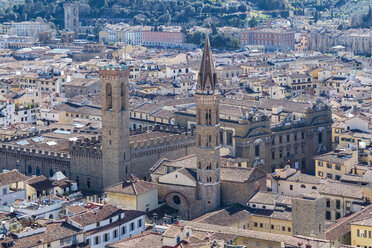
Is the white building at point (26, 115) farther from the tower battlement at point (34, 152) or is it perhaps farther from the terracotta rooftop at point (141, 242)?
the terracotta rooftop at point (141, 242)

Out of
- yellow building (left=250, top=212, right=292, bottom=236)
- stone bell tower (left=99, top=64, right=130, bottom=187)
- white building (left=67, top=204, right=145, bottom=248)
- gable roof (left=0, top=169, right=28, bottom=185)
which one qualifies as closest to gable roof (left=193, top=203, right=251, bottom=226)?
yellow building (left=250, top=212, right=292, bottom=236)

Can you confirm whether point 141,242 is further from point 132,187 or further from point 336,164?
point 336,164

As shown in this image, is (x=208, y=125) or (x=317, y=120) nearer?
(x=208, y=125)

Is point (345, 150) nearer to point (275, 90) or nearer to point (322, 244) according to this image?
point (322, 244)

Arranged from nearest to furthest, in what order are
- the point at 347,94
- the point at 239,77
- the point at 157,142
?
the point at 157,142
the point at 347,94
the point at 239,77

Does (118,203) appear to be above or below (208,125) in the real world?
below

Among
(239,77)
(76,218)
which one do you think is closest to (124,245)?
(76,218)

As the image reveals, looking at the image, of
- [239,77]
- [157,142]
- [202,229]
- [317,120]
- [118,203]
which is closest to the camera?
[202,229]
